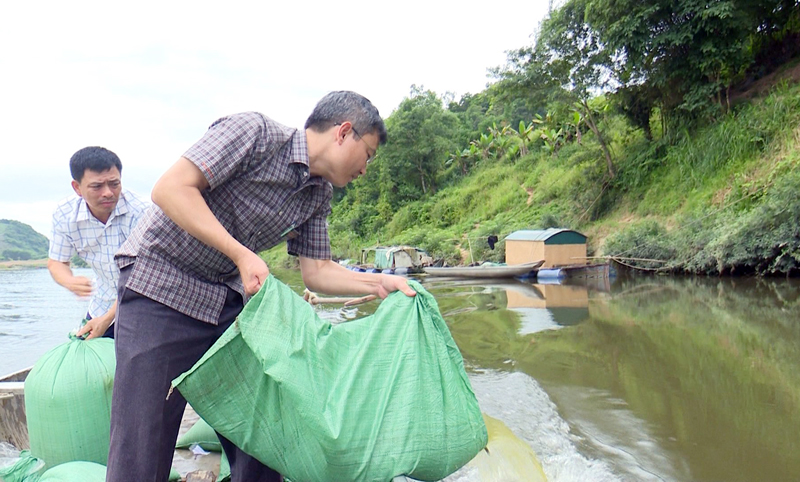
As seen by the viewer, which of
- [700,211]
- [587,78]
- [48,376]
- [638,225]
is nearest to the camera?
[48,376]

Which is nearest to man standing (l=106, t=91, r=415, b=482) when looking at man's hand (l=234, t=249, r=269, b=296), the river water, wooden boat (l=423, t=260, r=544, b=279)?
man's hand (l=234, t=249, r=269, b=296)

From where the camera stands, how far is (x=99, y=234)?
2.79 meters

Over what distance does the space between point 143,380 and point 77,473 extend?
2.79ft

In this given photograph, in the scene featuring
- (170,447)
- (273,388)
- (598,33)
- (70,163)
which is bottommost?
(170,447)

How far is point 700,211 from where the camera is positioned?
13.3 m

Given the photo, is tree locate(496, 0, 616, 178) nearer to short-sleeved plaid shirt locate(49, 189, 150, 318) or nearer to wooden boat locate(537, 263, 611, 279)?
wooden boat locate(537, 263, 611, 279)

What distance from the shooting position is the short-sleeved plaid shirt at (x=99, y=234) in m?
2.76

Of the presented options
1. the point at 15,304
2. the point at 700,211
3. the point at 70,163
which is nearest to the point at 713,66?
the point at 700,211

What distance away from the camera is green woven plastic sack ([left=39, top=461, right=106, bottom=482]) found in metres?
2.17

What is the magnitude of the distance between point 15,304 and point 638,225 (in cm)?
1813

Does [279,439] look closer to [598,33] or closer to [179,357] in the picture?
[179,357]

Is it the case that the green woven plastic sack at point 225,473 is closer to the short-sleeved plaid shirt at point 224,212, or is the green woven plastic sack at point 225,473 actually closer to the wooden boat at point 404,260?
the short-sleeved plaid shirt at point 224,212

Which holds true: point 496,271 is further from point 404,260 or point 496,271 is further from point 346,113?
point 346,113

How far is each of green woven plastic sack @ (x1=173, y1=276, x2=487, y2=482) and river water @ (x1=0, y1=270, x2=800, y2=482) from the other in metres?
1.76
